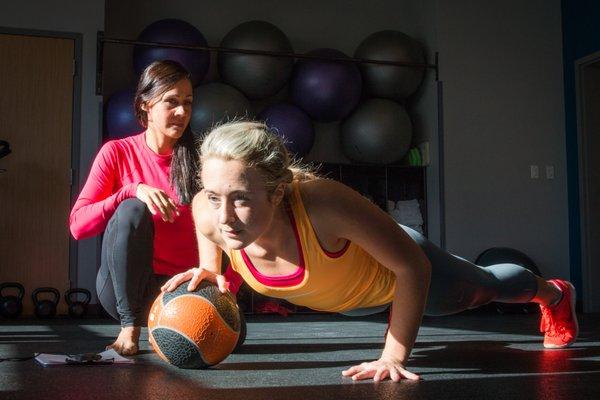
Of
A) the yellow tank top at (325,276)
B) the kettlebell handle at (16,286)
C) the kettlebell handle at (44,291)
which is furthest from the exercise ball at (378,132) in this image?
the yellow tank top at (325,276)

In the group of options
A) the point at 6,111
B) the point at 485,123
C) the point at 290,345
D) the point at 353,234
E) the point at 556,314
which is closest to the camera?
the point at 353,234

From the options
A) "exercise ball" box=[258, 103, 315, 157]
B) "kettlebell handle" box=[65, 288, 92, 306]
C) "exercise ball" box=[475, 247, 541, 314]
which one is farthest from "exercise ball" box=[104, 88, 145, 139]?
"exercise ball" box=[475, 247, 541, 314]

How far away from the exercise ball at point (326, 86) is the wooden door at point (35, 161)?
61.1 inches

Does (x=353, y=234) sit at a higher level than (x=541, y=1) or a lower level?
lower

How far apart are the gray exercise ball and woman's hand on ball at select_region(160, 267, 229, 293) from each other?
8.94 feet

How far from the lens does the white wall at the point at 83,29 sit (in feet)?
14.9

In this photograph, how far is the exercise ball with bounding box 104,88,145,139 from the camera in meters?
4.39

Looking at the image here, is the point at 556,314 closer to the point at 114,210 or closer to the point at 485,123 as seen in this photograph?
the point at 114,210

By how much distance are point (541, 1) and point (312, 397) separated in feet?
16.4

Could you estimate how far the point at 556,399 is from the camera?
4.77 ft

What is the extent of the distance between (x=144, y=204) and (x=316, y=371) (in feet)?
2.28

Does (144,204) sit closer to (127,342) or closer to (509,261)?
(127,342)

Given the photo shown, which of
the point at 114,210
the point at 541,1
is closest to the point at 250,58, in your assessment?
the point at 541,1

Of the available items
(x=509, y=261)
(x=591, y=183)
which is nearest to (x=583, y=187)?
(x=591, y=183)
